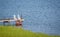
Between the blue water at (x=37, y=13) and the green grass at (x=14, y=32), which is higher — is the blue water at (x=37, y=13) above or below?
above

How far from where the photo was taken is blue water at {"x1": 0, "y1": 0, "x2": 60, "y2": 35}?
2.10 meters

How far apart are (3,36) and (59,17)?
74cm

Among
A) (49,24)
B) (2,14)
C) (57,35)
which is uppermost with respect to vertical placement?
(2,14)

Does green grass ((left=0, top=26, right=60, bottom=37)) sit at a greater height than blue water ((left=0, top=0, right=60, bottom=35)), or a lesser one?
lesser

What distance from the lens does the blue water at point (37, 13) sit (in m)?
2.10

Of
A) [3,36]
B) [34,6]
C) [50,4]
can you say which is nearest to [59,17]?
[50,4]

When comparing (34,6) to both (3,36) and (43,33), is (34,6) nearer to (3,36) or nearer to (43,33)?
(43,33)

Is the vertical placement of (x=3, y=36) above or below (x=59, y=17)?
below

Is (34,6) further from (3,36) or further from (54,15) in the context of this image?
(3,36)

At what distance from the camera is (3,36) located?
2045mm

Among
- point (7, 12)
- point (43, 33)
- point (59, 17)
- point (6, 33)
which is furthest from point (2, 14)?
point (59, 17)

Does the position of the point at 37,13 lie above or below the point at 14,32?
above

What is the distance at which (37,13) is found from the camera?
6.98 feet

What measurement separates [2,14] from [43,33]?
57 cm
